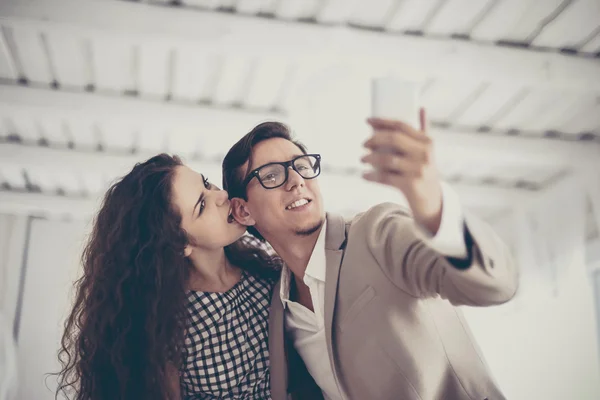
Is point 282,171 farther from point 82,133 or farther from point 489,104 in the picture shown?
point 82,133

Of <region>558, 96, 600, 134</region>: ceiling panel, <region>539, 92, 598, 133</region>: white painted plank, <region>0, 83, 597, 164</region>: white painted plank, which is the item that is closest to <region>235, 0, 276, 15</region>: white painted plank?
<region>0, 83, 597, 164</region>: white painted plank

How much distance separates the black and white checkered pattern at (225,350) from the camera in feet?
6.41

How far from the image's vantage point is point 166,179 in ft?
6.86

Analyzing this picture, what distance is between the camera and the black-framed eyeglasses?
203 centimetres

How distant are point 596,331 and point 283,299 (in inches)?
205

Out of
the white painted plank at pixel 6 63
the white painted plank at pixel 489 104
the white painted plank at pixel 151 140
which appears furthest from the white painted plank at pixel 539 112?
the white painted plank at pixel 6 63

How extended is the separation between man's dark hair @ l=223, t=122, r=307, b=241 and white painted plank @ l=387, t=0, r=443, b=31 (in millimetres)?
2061

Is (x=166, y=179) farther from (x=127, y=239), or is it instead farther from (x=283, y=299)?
(x=283, y=299)

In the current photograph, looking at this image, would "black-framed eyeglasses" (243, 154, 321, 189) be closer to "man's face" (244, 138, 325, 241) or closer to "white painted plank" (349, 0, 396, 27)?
"man's face" (244, 138, 325, 241)

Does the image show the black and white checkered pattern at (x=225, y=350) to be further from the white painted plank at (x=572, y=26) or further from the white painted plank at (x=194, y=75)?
the white painted plank at (x=572, y=26)

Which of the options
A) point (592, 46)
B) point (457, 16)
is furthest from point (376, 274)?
point (592, 46)

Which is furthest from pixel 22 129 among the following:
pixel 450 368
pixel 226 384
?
pixel 450 368

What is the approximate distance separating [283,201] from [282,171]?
110 mm

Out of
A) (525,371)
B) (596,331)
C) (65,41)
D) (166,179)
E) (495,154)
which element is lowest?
(525,371)
